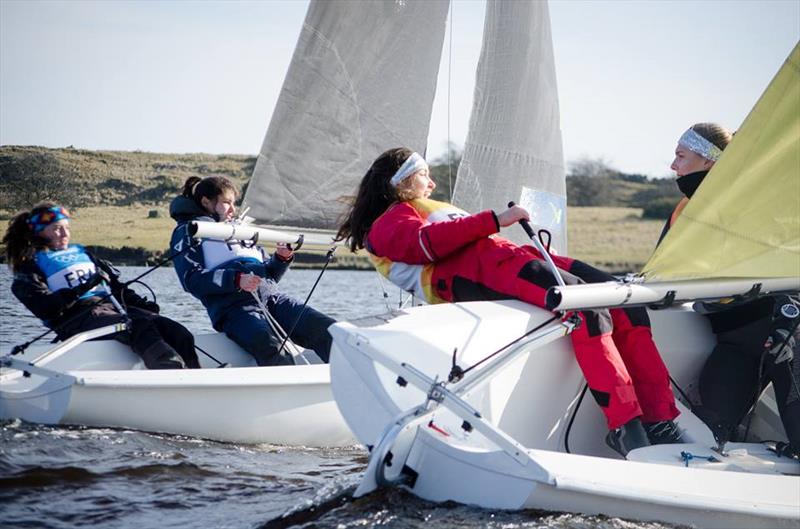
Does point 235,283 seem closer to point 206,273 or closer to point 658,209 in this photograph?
point 206,273

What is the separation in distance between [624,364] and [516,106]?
4.00 metres

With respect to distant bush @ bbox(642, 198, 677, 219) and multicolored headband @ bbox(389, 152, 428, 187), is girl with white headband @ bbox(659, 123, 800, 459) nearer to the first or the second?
multicolored headband @ bbox(389, 152, 428, 187)

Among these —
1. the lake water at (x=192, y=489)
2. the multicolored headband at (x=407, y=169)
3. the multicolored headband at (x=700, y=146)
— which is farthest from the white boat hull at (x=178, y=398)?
the multicolored headband at (x=700, y=146)

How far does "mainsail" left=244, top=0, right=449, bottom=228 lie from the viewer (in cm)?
809

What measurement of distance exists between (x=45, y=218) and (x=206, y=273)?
0.97 metres

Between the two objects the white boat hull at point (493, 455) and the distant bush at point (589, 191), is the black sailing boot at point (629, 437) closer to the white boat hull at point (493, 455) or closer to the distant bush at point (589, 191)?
the white boat hull at point (493, 455)

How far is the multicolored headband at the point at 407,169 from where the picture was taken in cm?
462

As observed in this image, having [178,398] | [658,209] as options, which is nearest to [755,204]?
[178,398]

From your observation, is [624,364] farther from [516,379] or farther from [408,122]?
[408,122]

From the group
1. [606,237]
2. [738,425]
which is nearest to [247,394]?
[738,425]

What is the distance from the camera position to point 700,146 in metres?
4.89

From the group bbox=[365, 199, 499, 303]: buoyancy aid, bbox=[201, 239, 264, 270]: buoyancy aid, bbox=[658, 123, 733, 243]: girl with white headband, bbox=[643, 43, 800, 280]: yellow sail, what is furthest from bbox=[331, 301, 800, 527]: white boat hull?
bbox=[201, 239, 264, 270]: buoyancy aid

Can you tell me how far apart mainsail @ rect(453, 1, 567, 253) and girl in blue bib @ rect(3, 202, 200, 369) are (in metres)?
3.02

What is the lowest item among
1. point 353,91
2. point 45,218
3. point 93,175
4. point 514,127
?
point 45,218
